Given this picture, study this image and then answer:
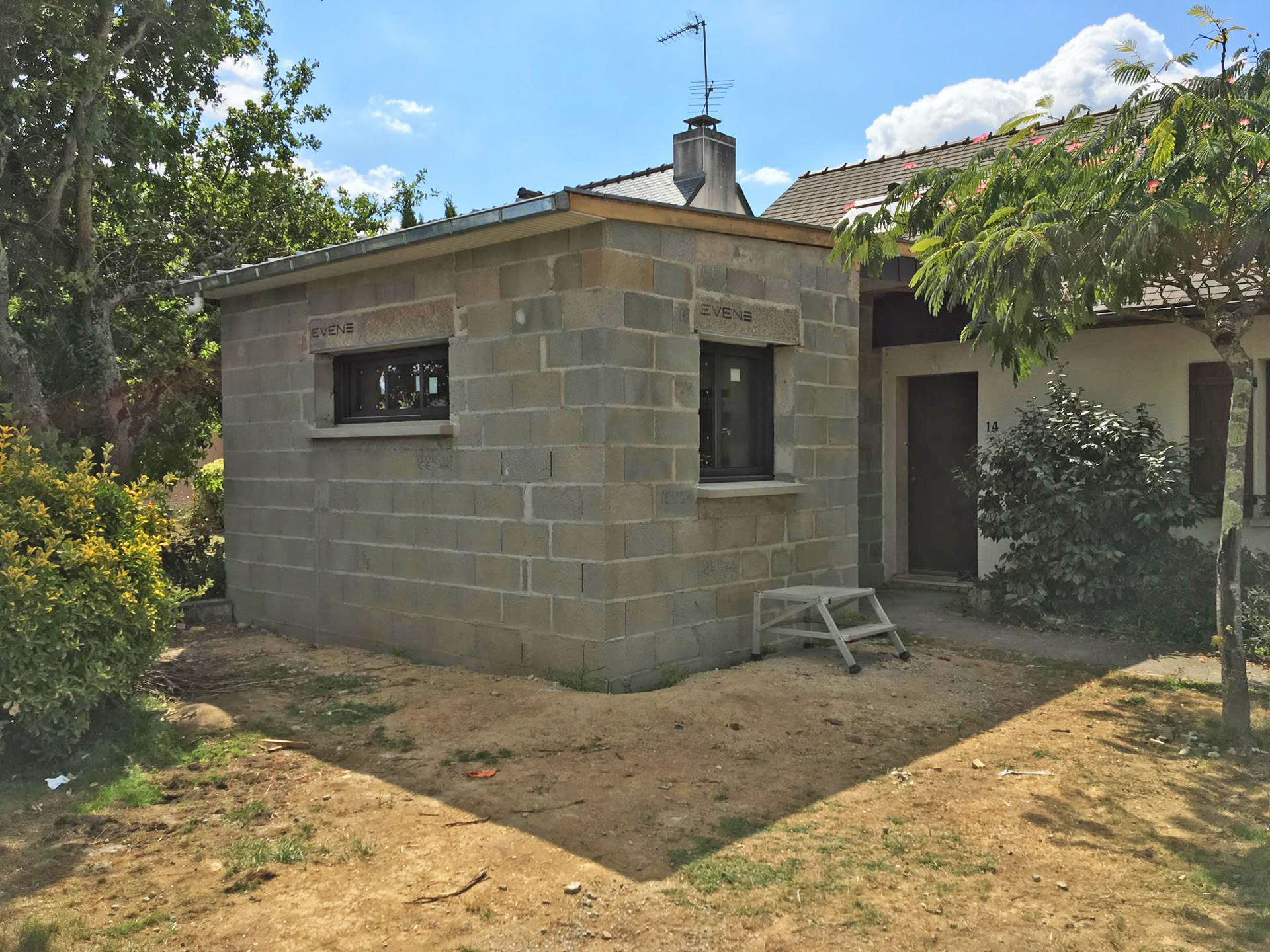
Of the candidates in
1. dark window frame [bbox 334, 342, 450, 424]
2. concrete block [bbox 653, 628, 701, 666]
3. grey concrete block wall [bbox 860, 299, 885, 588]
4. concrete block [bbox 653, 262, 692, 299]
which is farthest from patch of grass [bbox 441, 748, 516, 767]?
grey concrete block wall [bbox 860, 299, 885, 588]

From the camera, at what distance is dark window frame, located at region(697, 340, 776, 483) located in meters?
7.68

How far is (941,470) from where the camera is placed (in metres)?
11.3

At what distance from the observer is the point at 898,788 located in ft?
16.6

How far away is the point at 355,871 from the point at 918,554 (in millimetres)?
8638

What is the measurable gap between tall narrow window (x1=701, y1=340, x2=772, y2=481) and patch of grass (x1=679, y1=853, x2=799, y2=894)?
12.1ft

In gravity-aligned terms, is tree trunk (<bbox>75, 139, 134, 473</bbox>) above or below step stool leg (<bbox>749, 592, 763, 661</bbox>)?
above

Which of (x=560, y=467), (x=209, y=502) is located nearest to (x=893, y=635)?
(x=560, y=467)

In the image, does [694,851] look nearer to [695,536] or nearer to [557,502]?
[557,502]

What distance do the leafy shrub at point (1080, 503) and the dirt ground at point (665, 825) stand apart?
2.03 m

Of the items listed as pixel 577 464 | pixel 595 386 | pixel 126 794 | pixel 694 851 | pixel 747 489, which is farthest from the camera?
pixel 747 489

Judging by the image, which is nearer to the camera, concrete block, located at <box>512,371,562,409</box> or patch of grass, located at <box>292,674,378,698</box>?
concrete block, located at <box>512,371,562,409</box>

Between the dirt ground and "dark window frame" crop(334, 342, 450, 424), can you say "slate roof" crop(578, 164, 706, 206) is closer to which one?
"dark window frame" crop(334, 342, 450, 424)

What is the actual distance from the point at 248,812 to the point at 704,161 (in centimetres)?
1140

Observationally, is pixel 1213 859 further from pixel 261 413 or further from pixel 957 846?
pixel 261 413
